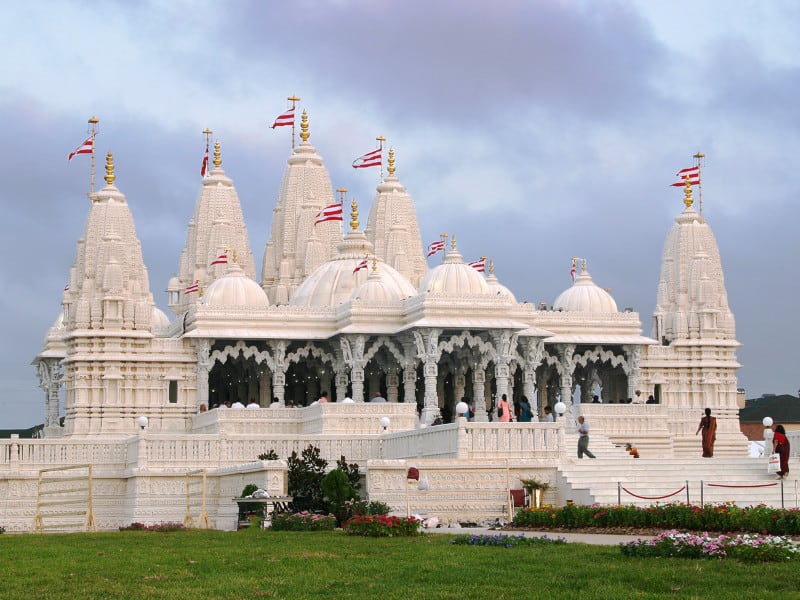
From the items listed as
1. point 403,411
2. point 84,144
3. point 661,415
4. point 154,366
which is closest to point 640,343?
point 661,415

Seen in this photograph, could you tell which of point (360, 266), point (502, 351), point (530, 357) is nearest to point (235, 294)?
point (360, 266)

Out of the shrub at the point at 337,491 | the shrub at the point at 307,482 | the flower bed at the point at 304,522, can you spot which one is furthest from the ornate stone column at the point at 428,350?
the flower bed at the point at 304,522

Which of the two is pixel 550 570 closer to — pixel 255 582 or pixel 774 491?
pixel 255 582

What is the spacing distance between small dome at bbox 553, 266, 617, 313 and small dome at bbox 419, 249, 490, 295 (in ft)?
20.5

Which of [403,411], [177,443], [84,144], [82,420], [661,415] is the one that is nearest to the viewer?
[177,443]

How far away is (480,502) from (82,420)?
23389 mm

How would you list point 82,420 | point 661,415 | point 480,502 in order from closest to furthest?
point 480,502 → point 661,415 → point 82,420

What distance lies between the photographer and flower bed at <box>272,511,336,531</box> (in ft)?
91.2

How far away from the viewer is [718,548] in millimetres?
19547

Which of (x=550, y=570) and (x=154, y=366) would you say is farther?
(x=154, y=366)

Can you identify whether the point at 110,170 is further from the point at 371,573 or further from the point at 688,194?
the point at 371,573

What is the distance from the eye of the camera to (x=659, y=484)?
108ft

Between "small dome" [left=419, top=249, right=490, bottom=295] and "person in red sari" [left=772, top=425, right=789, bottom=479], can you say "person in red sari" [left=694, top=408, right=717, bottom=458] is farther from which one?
"small dome" [left=419, top=249, right=490, bottom=295]

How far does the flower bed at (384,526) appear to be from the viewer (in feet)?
81.0
